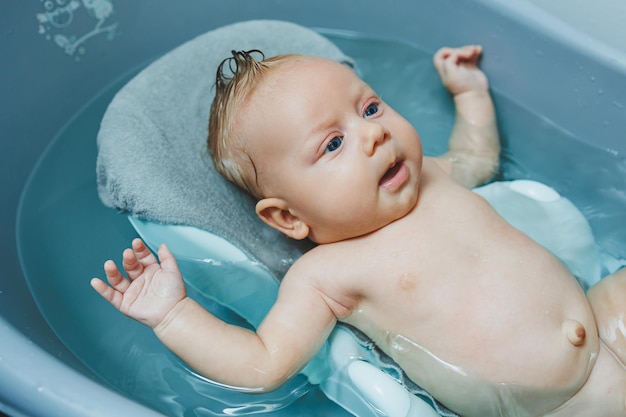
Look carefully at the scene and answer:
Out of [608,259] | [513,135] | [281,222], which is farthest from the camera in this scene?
[513,135]

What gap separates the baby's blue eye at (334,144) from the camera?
40.1 inches

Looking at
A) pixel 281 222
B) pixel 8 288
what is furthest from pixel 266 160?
pixel 8 288

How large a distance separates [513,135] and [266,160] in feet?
2.13

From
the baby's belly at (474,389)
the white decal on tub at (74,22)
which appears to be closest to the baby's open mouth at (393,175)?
the baby's belly at (474,389)

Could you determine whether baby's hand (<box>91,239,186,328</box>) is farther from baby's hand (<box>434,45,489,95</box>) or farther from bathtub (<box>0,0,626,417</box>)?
baby's hand (<box>434,45,489,95</box>)

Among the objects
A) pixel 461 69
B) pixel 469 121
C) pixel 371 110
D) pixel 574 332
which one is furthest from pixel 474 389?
pixel 461 69

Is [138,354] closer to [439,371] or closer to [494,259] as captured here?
[439,371]

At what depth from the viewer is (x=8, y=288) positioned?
1112mm

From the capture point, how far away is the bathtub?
1.30m

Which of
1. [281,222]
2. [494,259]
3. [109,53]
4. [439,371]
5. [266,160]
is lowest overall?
[439,371]

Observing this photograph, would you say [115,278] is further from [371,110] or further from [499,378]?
[499,378]

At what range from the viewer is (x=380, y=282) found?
1.04 m

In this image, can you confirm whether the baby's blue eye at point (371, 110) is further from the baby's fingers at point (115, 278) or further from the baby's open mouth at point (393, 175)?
the baby's fingers at point (115, 278)

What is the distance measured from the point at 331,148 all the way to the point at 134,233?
0.50m
